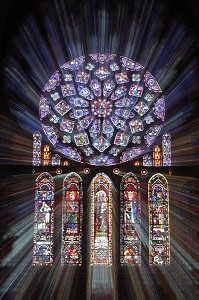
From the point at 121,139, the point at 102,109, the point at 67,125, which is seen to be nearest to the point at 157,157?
the point at 121,139

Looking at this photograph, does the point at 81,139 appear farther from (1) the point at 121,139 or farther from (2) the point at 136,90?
(2) the point at 136,90

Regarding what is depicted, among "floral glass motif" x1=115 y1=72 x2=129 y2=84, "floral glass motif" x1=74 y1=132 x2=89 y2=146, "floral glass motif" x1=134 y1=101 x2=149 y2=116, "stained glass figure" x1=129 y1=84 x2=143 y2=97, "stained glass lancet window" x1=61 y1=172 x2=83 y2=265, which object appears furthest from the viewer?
"floral glass motif" x1=115 y1=72 x2=129 y2=84

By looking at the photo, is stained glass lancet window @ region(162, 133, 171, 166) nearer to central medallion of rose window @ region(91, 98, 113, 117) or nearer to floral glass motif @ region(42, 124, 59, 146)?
central medallion of rose window @ region(91, 98, 113, 117)

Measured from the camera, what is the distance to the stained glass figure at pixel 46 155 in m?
15.1

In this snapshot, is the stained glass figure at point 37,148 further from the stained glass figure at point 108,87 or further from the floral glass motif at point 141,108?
the floral glass motif at point 141,108

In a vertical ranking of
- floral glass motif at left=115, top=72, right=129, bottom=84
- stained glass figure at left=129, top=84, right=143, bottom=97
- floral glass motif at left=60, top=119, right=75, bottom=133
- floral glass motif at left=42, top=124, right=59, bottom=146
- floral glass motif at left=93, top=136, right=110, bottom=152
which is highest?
floral glass motif at left=115, top=72, right=129, bottom=84

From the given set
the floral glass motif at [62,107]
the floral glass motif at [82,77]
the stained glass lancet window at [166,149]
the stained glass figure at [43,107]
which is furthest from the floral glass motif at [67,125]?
the stained glass lancet window at [166,149]

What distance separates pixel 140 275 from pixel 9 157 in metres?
4.34

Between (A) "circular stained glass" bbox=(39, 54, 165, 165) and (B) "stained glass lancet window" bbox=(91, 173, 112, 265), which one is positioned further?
(A) "circular stained glass" bbox=(39, 54, 165, 165)

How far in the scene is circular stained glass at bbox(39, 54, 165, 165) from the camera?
15.2m

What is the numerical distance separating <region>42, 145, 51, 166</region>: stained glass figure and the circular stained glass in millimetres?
224

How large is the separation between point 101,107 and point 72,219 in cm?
305

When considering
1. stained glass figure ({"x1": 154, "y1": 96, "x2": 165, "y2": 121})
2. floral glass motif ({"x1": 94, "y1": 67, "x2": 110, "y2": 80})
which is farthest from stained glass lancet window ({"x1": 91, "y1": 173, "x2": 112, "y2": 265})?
floral glass motif ({"x1": 94, "y1": 67, "x2": 110, "y2": 80})

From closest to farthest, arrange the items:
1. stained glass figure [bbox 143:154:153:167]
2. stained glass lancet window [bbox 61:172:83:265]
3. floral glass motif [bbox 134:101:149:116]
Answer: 1. stained glass lancet window [bbox 61:172:83:265]
2. stained glass figure [bbox 143:154:153:167]
3. floral glass motif [bbox 134:101:149:116]
